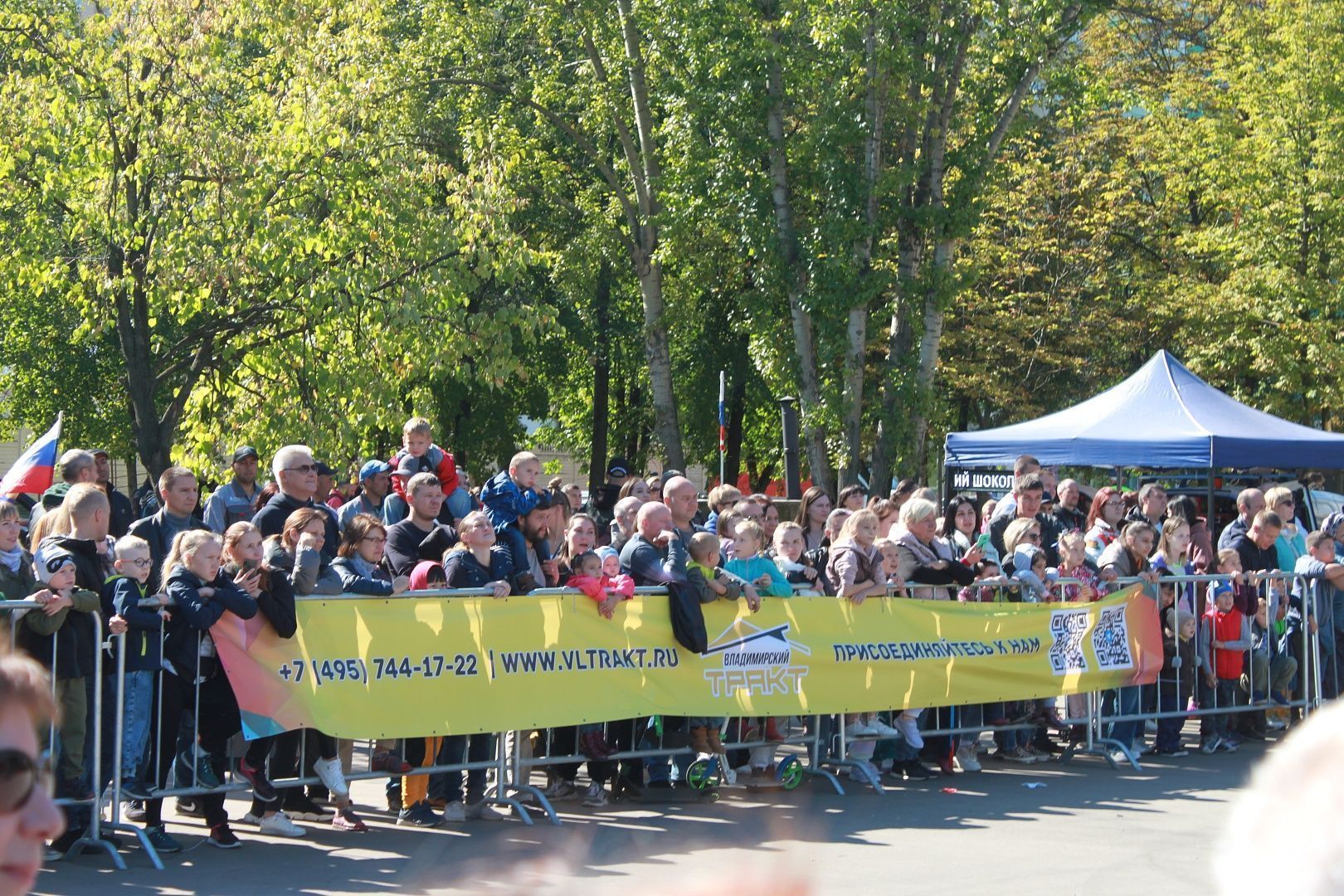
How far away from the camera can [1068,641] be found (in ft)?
38.4

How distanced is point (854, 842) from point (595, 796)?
1.86 m

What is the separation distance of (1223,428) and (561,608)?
10953 millimetres

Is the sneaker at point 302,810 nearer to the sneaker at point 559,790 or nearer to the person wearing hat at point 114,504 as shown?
the sneaker at point 559,790

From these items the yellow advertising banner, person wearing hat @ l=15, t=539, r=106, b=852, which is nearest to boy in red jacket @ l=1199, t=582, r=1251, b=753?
the yellow advertising banner

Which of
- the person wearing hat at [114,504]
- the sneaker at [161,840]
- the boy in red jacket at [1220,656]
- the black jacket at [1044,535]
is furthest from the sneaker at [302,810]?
the boy in red jacket at [1220,656]

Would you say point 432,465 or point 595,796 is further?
point 432,465

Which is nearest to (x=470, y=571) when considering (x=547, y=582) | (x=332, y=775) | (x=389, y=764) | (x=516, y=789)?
(x=547, y=582)

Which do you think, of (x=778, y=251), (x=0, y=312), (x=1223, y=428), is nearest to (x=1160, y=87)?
(x=778, y=251)

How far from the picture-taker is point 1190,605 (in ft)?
41.5

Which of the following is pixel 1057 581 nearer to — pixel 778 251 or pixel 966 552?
pixel 966 552

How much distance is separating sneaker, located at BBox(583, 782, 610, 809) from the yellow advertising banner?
66 centimetres

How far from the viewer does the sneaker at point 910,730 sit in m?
10.9

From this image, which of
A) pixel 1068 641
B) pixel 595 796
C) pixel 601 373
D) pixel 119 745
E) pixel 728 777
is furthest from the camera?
pixel 601 373

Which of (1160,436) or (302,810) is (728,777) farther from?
(1160,436)
